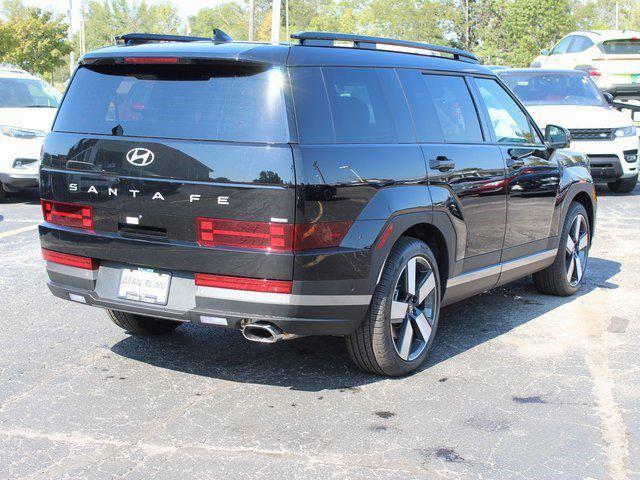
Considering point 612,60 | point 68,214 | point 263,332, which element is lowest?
point 263,332

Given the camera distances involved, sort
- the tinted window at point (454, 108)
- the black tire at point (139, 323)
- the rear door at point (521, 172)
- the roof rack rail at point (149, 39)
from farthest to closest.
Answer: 1. the rear door at point (521, 172)
2. the black tire at point (139, 323)
3. the tinted window at point (454, 108)
4. the roof rack rail at point (149, 39)

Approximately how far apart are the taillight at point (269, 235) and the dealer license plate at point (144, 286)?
34 cm

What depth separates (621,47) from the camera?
21.4m

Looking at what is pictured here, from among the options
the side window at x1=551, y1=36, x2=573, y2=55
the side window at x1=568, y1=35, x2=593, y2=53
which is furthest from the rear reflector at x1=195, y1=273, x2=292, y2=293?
the side window at x1=551, y1=36, x2=573, y2=55

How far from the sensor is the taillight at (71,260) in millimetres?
4723

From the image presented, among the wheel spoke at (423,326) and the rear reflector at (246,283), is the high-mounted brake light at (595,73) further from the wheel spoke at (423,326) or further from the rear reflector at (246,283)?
the rear reflector at (246,283)

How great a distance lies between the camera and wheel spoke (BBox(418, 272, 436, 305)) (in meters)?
5.06

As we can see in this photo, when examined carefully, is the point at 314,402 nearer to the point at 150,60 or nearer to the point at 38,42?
the point at 150,60

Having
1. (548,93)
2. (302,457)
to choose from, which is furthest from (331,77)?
(548,93)

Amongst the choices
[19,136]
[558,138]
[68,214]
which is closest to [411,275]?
[68,214]

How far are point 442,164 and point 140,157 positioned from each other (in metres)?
1.82

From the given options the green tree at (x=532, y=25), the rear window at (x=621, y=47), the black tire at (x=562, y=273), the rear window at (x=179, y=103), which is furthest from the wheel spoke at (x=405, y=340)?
the green tree at (x=532, y=25)

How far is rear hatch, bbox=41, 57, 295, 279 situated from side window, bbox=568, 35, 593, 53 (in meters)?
19.2

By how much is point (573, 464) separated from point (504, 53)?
6643 centimetres
